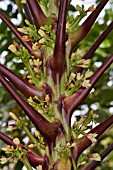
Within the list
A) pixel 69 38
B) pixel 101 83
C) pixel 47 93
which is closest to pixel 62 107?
pixel 47 93

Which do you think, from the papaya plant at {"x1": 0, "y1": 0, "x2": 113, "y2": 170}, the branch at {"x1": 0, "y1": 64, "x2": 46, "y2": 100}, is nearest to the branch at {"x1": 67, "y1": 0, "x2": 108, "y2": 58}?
the papaya plant at {"x1": 0, "y1": 0, "x2": 113, "y2": 170}

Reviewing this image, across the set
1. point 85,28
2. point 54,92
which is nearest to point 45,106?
point 54,92

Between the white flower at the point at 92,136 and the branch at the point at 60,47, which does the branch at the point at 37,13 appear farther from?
the white flower at the point at 92,136

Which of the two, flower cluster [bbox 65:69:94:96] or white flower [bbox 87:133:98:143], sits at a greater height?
flower cluster [bbox 65:69:94:96]

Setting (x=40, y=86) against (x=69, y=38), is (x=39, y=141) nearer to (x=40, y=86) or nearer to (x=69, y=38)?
(x=40, y=86)

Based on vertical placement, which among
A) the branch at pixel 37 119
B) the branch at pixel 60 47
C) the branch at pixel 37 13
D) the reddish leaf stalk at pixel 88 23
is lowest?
the branch at pixel 37 119

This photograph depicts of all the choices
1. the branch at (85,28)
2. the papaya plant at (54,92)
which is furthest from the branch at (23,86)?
the branch at (85,28)

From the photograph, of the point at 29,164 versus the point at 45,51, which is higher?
the point at 45,51

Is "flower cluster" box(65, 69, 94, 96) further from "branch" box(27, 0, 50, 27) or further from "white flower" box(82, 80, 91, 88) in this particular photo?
"branch" box(27, 0, 50, 27)

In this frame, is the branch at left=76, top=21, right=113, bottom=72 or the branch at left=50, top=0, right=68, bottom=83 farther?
the branch at left=76, top=21, right=113, bottom=72
